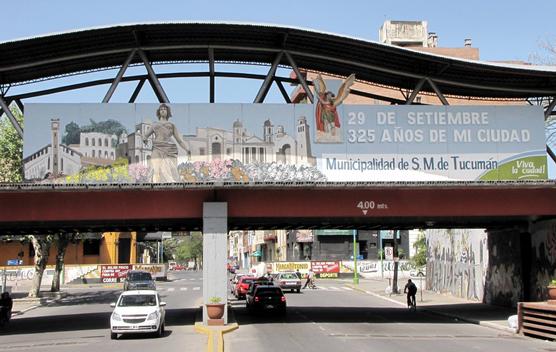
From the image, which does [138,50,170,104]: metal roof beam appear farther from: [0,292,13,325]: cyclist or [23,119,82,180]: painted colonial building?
[0,292,13,325]: cyclist

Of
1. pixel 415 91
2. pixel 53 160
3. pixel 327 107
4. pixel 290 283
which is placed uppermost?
pixel 415 91

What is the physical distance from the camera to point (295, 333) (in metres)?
23.6

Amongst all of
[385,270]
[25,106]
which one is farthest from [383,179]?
[385,270]

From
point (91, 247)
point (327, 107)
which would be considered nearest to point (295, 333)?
point (327, 107)

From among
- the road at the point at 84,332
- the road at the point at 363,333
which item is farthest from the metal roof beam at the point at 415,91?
the road at the point at 84,332

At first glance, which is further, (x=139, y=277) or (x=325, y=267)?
(x=325, y=267)

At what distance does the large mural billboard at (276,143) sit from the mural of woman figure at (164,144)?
39mm

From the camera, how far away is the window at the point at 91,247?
253 feet

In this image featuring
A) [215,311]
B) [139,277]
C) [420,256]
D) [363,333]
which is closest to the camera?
[363,333]

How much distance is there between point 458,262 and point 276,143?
21.3 metres

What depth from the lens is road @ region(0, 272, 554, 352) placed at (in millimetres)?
20047

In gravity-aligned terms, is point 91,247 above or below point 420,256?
above

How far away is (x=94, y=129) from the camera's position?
2630cm

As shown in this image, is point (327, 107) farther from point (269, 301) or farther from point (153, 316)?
point (153, 316)
